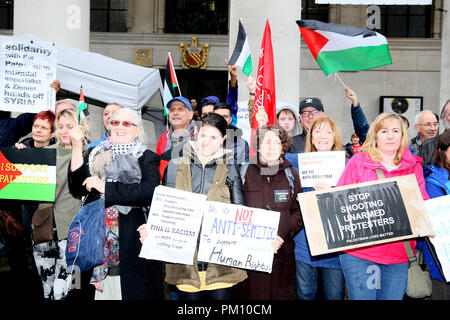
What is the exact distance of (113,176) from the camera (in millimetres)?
4426

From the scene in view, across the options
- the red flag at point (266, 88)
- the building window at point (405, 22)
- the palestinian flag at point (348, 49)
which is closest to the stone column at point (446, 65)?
the palestinian flag at point (348, 49)

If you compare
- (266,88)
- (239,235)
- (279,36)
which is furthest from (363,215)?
(279,36)

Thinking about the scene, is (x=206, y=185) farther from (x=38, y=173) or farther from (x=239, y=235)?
(x=38, y=173)

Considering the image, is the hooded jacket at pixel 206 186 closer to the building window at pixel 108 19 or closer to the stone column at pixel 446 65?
the stone column at pixel 446 65

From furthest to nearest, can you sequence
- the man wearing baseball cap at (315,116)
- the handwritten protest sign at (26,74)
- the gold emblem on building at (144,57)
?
the gold emblem on building at (144,57) → the handwritten protest sign at (26,74) → the man wearing baseball cap at (315,116)

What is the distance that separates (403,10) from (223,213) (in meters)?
15.6

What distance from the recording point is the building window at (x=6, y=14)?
59.7ft

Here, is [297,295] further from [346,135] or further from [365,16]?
[365,16]

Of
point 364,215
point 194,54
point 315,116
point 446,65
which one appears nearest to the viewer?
point 364,215

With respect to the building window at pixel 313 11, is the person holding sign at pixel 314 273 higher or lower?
lower

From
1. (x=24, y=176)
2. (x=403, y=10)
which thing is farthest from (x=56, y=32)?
(x=403, y=10)

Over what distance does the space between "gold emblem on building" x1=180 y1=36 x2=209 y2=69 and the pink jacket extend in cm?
1321

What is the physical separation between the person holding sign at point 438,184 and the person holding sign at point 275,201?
1081mm

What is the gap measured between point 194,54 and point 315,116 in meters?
11.9
